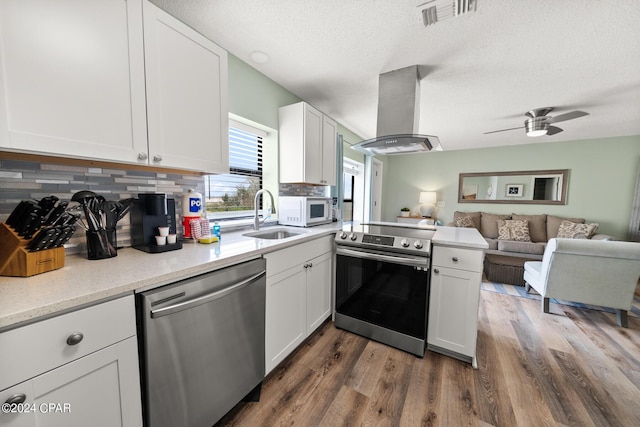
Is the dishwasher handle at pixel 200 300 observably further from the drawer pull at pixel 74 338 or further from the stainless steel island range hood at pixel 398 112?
the stainless steel island range hood at pixel 398 112

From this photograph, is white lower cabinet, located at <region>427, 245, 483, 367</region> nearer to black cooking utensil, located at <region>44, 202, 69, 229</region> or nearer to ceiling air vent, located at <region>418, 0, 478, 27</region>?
ceiling air vent, located at <region>418, 0, 478, 27</region>

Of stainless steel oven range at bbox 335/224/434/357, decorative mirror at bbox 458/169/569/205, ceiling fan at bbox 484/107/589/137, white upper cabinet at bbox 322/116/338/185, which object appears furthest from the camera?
decorative mirror at bbox 458/169/569/205

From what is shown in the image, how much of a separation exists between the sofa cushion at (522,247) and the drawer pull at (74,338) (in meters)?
5.43

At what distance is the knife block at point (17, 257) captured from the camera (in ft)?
2.74

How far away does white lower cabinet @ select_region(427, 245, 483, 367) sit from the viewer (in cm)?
168

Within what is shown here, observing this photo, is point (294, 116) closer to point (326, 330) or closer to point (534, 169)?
point (326, 330)

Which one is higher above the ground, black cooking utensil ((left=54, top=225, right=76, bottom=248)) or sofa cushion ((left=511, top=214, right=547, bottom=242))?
black cooking utensil ((left=54, top=225, right=76, bottom=248))

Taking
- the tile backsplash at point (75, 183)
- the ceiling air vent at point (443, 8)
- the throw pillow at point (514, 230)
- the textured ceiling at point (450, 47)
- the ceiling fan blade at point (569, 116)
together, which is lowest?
the throw pillow at point (514, 230)

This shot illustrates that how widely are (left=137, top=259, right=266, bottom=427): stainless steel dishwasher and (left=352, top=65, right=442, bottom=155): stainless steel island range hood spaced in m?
1.57

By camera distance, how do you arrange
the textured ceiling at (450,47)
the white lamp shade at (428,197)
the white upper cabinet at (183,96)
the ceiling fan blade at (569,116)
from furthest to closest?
the white lamp shade at (428,197) → the ceiling fan blade at (569,116) → the textured ceiling at (450,47) → the white upper cabinet at (183,96)

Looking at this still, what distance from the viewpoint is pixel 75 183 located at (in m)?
1.16

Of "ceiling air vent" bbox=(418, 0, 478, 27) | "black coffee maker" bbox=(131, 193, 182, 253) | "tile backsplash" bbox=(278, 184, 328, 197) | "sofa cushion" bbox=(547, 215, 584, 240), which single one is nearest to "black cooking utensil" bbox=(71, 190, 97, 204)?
"black coffee maker" bbox=(131, 193, 182, 253)

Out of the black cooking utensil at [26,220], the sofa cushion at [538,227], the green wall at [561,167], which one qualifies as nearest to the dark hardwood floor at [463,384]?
the black cooking utensil at [26,220]

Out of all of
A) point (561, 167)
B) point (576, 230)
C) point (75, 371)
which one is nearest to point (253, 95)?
point (75, 371)
